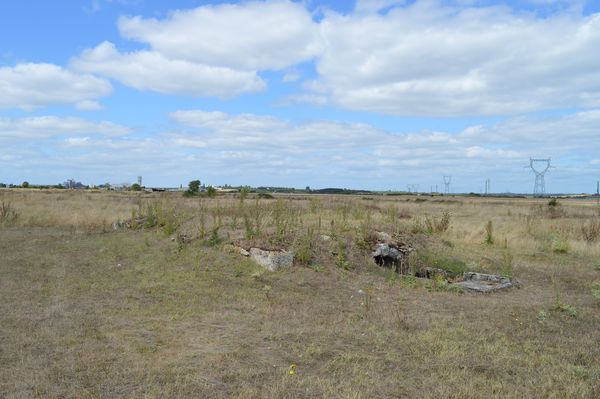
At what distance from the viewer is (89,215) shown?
866 inches

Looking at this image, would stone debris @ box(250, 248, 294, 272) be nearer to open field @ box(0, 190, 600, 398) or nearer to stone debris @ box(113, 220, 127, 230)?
open field @ box(0, 190, 600, 398)

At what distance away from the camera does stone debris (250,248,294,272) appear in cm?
1030

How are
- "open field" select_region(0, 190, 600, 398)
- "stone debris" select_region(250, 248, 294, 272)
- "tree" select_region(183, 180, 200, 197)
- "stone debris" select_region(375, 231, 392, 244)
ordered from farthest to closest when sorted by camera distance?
"tree" select_region(183, 180, 200, 197) < "stone debris" select_region(375, 231, 392, 244) < "stone debris" select_region(250, 248, 294, 272) < "open field" select_region(0, 190, 600, 398)

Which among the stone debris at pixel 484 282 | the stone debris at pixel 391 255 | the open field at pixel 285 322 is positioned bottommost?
the open field at pixel 285 322

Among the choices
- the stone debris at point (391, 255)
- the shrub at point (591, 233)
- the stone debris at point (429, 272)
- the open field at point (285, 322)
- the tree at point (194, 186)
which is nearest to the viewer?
the open field at point (285, 322)

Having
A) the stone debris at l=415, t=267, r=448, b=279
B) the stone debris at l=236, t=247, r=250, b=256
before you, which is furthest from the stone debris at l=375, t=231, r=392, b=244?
the stone debris at l=236, t=247, r=250, b=256

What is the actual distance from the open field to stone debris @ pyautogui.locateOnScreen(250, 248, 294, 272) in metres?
0.26

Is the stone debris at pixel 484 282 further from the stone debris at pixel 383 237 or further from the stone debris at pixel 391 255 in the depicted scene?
the stone debris at pixel 383 237

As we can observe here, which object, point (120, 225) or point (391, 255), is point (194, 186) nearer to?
point (120, 225)

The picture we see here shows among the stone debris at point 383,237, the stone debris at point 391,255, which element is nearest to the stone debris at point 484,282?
the stone debris at point 391,255

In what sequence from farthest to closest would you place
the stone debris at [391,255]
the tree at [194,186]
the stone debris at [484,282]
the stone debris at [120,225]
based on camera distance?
1. the tree at [194,186]
2. the stone debris at [120,225]
3. the stone debris at [391,255]
4. the stone debris at [484,282]

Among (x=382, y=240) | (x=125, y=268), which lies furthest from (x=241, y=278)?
(x=382, y=240)

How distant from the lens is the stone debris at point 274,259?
10305 mm

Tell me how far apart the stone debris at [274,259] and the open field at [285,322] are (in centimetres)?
26
